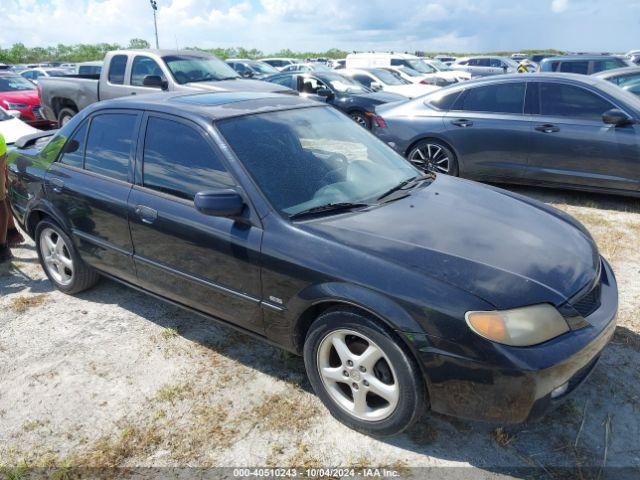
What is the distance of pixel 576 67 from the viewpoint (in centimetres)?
1352

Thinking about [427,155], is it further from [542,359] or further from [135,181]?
[542,359]

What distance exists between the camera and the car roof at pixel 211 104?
3.25 metres

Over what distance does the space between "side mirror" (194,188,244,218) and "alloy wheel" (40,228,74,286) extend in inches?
76.9

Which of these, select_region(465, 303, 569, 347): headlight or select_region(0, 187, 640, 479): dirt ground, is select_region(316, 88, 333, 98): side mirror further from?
select_region(465, 303, 569, 347): headlight

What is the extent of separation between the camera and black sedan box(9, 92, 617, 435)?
89.7 inches

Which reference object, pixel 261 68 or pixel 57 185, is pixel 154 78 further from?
pixel 261 68

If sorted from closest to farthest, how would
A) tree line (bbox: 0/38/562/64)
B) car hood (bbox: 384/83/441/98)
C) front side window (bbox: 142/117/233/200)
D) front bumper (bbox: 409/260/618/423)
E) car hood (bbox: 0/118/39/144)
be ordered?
1. front bumper (bbox: 409/260/618/423)
2. front side window (bbox: 142/117/233/200)
3. car hood (bbox: 0/118/39/144)
4. car hood (bbox: 384/83/441/98)
5. tree line (bbox: 0/38/562/64)

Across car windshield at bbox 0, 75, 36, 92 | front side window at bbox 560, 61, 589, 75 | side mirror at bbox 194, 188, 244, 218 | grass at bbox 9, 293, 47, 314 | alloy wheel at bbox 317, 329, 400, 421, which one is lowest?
grass at bbox 9, 293, 47, 314

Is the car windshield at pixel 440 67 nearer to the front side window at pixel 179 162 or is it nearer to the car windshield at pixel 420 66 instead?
the car windshield at pixel 420 66

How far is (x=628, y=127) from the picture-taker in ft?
18.7

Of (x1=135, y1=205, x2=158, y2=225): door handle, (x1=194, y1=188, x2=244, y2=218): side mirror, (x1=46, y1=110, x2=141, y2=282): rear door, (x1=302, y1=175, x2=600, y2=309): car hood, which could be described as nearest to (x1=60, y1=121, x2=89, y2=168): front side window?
(x1=46, y1=110, x2=141, y2=282): rear door

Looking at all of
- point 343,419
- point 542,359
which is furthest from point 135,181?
point 542,359

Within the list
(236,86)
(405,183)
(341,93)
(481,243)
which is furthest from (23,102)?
(481,243)

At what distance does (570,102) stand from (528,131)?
0.55m
